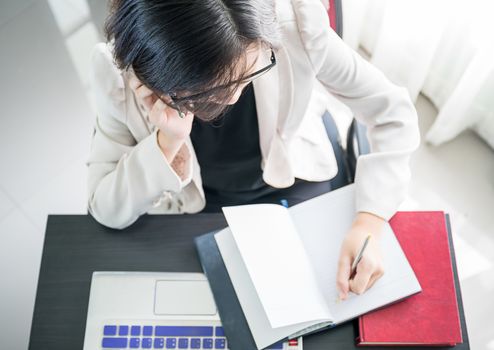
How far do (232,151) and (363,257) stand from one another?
16.7 inches

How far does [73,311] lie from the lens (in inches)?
35.6

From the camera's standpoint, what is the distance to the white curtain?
1.45 meters

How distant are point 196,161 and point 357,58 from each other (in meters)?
0.40

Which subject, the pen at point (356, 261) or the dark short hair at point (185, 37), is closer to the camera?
the dark short hair at point (185, 37)

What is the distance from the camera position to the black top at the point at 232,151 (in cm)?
107

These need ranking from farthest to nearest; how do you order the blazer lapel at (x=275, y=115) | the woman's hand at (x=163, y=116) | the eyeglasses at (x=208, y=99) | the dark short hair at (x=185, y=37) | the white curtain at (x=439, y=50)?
the white curtain at (x=439, y=50), the blazer lapel at (x=275, y=115), the woman's hand at (x=163, y=116), the eyeglasses at (x=208, y=99), the dark short hair at (x=185, y=37)

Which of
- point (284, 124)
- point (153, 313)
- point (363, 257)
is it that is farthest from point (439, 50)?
point (153, 313)

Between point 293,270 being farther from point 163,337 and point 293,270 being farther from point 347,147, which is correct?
point 347,147

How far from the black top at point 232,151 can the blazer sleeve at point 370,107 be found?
170 mm

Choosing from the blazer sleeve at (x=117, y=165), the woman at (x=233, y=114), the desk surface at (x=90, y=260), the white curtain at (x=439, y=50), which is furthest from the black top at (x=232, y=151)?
the white curtain at (x=439, y=50)

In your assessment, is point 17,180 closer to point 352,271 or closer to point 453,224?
point 352,271

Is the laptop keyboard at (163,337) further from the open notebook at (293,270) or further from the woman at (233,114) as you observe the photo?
the woman at (233,114)

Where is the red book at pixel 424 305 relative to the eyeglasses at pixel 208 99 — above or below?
below

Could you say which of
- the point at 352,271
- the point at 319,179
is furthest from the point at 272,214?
the point at 319,179
